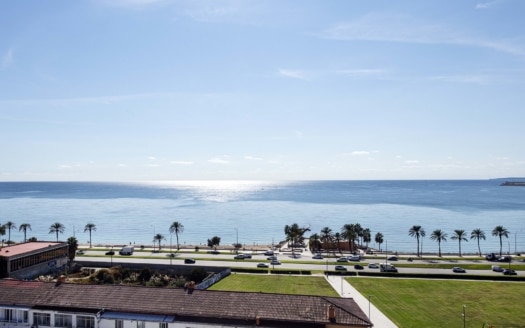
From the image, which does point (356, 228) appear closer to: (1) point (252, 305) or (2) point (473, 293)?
(2) point (473, 293)

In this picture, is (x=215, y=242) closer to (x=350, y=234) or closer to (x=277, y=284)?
(x=350, y=234)

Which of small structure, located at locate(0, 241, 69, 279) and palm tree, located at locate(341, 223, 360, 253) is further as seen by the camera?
palm tree, located at locate(341, 223, 360, 253)

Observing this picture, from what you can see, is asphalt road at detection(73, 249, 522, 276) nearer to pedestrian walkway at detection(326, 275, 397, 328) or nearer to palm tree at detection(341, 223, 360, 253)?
pedestrian walkway at detection(326, 275, 397, 328)

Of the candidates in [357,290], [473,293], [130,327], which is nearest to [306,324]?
[130,327]

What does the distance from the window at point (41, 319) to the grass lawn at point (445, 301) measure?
1500 inches

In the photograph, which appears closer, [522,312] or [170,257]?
[522,312]

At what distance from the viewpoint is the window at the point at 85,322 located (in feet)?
120

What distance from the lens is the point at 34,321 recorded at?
38000mm

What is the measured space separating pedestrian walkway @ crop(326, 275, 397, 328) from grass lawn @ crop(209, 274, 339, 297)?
1348 mm

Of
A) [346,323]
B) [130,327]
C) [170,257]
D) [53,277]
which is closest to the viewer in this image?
[346,323]

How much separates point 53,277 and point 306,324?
5086 cm

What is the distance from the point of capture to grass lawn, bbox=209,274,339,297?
61250 mm

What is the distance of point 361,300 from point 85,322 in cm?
3688

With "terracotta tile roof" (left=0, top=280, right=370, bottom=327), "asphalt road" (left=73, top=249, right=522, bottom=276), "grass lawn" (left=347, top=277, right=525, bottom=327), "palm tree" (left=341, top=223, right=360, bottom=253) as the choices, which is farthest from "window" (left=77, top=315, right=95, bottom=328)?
"palm tree" (left=341, top=223, right=360, bottom=253)
